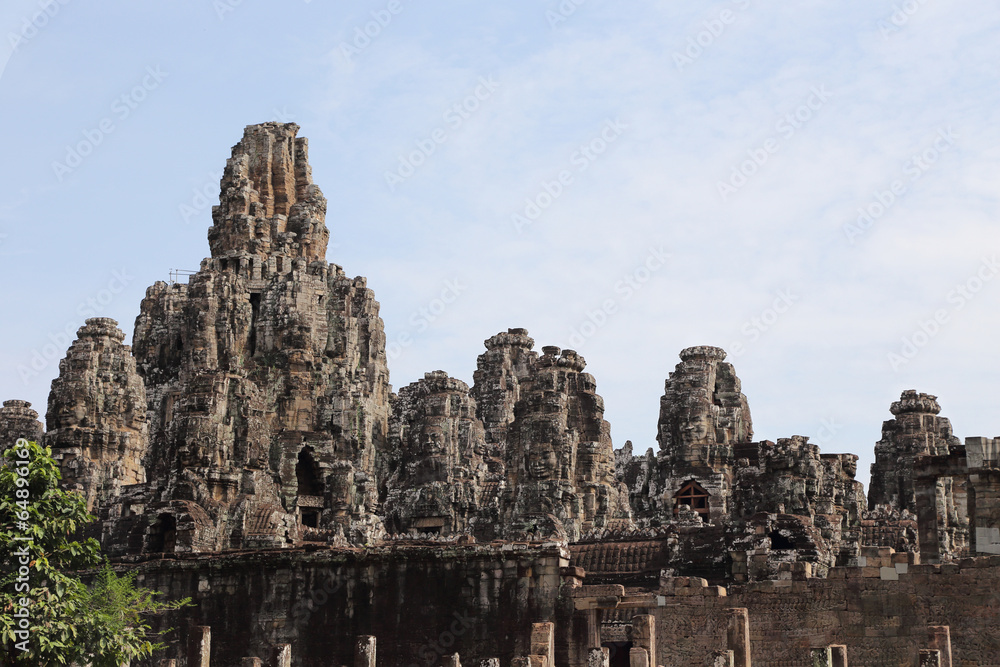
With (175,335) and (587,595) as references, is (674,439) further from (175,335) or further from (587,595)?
(175,335)

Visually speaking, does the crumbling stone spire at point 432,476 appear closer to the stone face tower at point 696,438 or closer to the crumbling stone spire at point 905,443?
the stone face tower at point 696,438

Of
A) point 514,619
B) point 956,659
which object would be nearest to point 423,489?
point 514,619

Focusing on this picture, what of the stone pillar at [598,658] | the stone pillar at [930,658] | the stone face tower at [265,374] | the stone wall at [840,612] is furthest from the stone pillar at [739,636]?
the stone face tower at [265,374]

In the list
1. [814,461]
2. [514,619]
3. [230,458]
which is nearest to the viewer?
[514,619]

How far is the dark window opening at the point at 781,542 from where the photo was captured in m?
40.7

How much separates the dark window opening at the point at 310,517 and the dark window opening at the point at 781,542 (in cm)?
2635

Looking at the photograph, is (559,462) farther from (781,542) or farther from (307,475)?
(307,475)

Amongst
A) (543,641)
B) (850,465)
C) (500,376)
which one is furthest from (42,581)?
(500,376)

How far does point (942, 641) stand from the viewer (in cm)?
3238

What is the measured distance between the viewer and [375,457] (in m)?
65.4

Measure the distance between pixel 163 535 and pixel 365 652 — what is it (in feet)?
52.7

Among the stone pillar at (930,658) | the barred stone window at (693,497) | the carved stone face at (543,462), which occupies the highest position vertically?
the carved stone face at (543,462)

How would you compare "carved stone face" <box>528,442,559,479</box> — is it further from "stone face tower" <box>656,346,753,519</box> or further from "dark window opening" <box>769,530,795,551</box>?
"dark window opening" <box>769,530,795,551</box>

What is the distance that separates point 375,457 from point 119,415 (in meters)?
11.0
